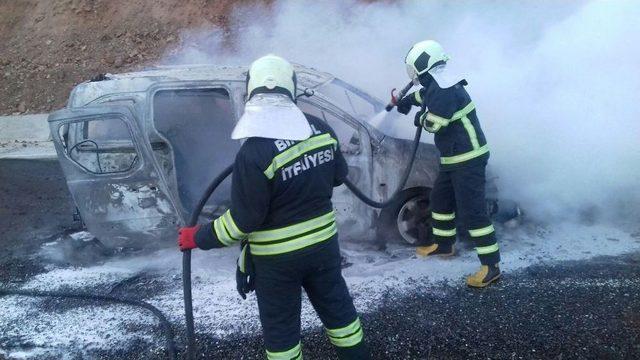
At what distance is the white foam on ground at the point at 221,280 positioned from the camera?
4020mm

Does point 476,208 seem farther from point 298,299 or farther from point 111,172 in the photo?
point 111,172

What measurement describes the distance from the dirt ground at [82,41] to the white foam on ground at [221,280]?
19.8ft

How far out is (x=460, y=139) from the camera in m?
4.38

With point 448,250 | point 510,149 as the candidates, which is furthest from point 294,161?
point 510,149

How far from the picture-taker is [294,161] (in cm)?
268

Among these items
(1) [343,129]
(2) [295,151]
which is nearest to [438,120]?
(1) [343,129]

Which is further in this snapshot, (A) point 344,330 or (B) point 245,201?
(A) point 344,330

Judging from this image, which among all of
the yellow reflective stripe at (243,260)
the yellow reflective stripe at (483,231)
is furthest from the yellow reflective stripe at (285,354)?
the yellow reflective stripe at (483,231)

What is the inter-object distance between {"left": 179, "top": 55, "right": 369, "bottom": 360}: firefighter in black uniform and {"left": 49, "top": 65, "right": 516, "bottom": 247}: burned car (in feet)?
5.90

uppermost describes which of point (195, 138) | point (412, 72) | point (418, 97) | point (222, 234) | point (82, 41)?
point (82, 41)

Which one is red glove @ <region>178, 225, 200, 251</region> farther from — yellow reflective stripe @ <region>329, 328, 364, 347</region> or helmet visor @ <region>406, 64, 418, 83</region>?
helmet visor @ <region>406, 64, 418, 83</region>

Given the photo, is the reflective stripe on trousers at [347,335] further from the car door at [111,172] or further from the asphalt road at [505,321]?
the car door at [111,172]

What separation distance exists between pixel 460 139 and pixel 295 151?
2.12 m

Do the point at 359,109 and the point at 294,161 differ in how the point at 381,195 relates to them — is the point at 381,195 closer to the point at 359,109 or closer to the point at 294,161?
the point at 359,109
